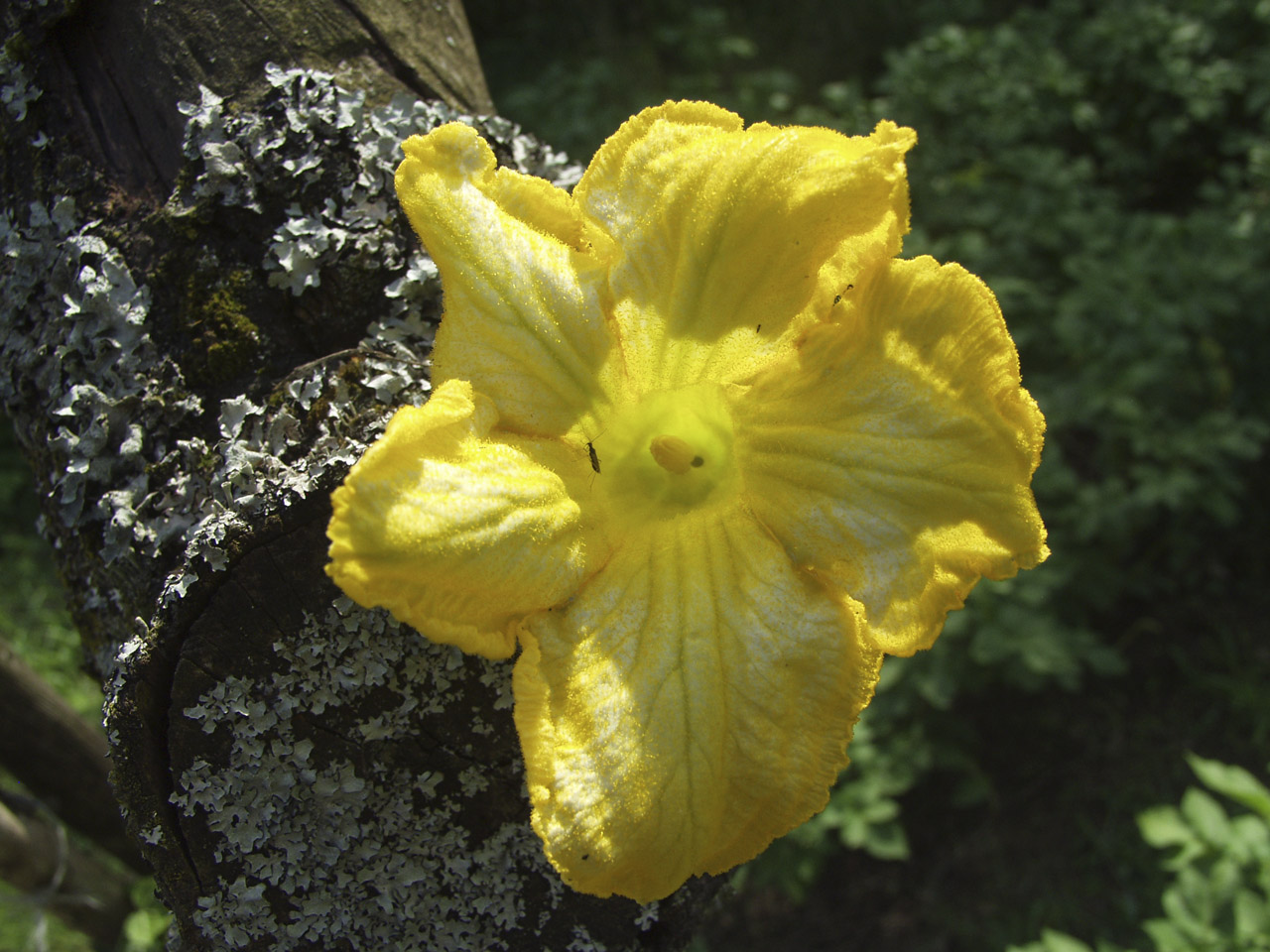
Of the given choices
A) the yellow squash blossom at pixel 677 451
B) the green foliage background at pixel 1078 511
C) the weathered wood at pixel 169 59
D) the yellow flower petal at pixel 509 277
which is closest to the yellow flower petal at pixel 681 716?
the yellow squash blossom at pixel 677 451

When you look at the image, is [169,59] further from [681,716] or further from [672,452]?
[681,716]

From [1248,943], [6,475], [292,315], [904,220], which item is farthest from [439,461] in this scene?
[6,475]

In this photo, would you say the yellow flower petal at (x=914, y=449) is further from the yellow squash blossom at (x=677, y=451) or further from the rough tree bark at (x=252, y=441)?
the rough tree bark at (x=252, y=441)

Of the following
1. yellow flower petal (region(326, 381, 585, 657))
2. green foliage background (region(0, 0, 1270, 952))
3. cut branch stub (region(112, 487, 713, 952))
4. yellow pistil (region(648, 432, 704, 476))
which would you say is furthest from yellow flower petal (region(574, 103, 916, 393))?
green foliage background (region(0, 0, 1270, 952))

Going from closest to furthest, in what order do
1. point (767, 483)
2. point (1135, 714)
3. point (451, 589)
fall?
point (451, 589) → point (767, 483) → point (1135, 714)

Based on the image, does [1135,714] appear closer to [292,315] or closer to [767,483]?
[767,483]
